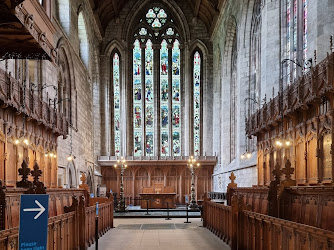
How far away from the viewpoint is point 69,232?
865 centimetres

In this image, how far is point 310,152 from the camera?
40.2 ft

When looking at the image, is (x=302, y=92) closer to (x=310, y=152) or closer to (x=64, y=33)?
(x=310, y=152)

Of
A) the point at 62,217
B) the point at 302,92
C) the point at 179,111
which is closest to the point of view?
the point at 62,217

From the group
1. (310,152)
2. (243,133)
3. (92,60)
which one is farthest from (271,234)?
(92,60)

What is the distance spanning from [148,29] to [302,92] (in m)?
21.5

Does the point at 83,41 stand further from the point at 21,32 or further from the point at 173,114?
the point at 21,32

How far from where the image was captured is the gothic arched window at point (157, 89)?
103 ft

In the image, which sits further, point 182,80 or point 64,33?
point 182,80

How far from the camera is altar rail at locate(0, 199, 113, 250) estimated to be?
16.6 feet

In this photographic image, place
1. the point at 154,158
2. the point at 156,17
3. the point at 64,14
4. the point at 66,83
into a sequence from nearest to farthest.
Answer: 1. the point at 64,14
2. the point at 66,83
3. the point at 154,158
4. the point at 156,17

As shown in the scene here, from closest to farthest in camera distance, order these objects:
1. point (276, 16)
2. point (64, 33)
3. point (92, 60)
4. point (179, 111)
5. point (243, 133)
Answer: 1. point (276, 16)
2. point (64, 33)
3. point (243, 133)
4. point (92, 60)
5. point (179, 111)

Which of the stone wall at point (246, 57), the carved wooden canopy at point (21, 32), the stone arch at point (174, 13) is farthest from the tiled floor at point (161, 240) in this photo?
the stone arch at point (174, 13)

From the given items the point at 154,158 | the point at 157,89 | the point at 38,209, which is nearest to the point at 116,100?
the point at 157,89

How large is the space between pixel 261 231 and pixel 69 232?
3843 millimetres
